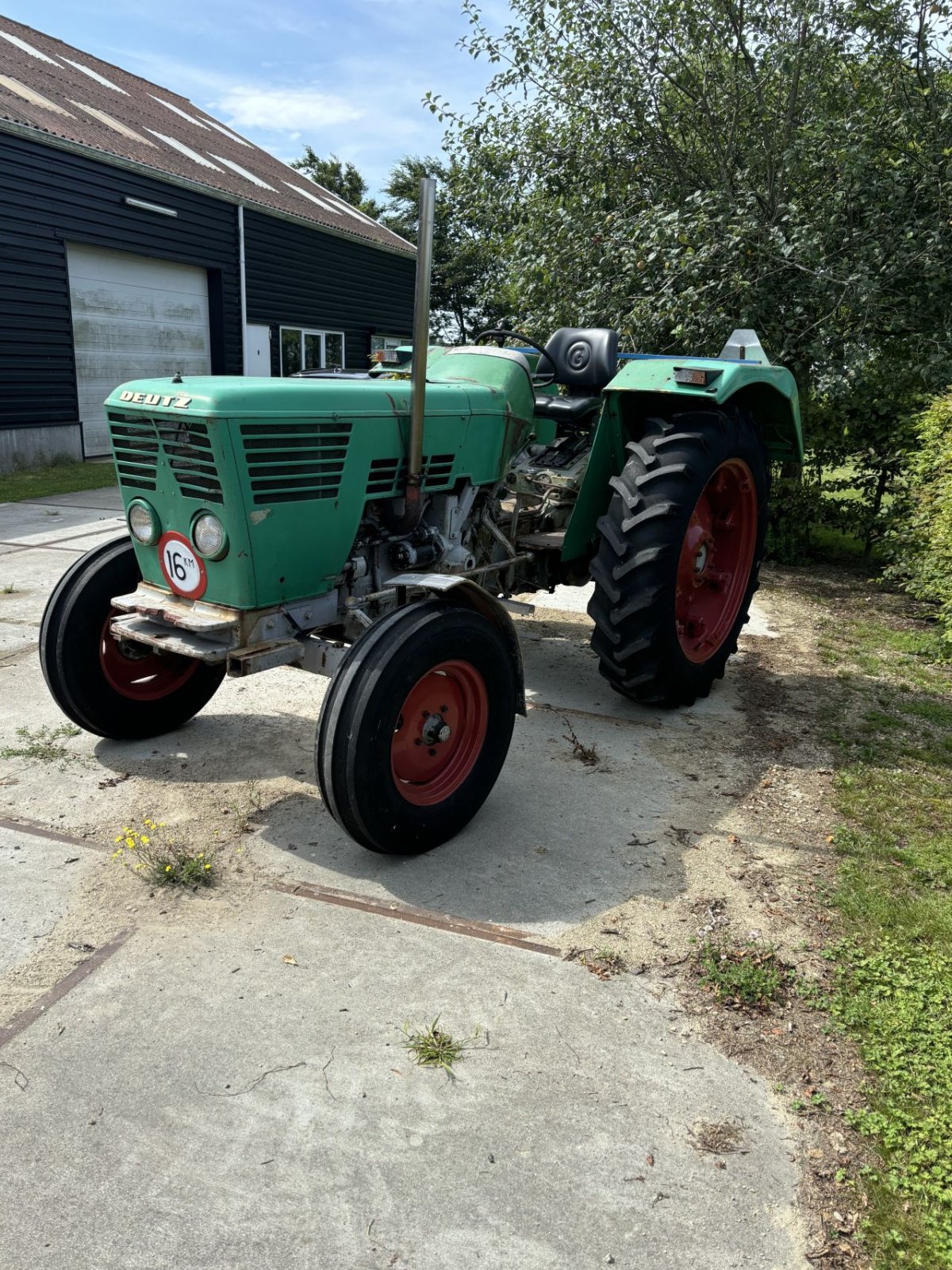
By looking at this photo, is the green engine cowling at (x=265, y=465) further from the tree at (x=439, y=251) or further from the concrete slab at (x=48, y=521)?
the tree at (x=439, y=251)

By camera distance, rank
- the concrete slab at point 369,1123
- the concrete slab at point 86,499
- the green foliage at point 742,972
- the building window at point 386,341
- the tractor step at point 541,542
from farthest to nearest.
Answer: the building window at point 386,341 → the concrete slab at point 86,499 → the tractor step at point 541,542 → the green foliage at point 742,972 → the concrete slab at point 369,1123

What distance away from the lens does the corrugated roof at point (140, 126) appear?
12023 millimetres

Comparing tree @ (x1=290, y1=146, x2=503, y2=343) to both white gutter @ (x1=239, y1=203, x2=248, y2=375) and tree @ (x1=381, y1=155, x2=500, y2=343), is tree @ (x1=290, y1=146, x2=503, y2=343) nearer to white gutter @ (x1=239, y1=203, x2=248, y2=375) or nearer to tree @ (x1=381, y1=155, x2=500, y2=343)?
tree @ (x1=381, y1=155, x2=500, y2=343)

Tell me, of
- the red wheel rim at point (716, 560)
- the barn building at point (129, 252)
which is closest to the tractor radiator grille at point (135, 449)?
the red wheel rim at point (716, 560)

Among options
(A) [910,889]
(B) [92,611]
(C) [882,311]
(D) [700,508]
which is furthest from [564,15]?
(A) [910,889]

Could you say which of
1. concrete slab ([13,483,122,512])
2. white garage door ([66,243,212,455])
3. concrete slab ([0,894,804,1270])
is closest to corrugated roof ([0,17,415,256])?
white garage door ([66,243,212,455])

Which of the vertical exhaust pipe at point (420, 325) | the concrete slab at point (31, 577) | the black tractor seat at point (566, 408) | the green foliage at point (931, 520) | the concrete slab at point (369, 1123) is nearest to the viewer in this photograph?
the concrete slab at point (369, 1123)

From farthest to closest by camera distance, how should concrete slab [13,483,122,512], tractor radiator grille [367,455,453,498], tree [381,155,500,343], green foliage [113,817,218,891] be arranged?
1. tree [381,155,500,343]
2. concrete slab [13,483,122,512]
3. tractor radiator grille [367,455,453,498]
4. green foliage [113,817,218,891]

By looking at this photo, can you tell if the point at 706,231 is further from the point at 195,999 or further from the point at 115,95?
the point at 115,95

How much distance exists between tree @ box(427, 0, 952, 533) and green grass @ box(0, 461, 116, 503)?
5.36m

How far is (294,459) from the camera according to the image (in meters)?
3.03

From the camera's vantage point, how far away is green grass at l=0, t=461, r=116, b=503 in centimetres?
994

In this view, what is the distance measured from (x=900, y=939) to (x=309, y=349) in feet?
55.3

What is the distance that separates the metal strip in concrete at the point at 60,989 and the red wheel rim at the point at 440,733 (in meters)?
0.93
